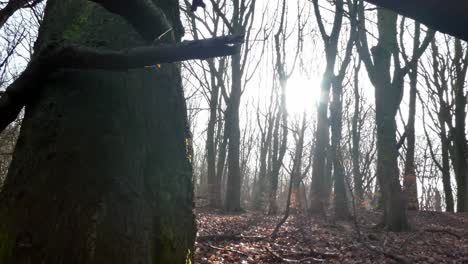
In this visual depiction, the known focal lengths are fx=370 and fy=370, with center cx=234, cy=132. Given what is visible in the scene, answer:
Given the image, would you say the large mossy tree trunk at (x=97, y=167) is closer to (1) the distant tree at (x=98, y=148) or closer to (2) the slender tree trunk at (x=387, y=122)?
(1) the distant tree at (x=98, y=148)

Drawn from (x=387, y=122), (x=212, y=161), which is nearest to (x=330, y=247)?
(x=387, y=122)

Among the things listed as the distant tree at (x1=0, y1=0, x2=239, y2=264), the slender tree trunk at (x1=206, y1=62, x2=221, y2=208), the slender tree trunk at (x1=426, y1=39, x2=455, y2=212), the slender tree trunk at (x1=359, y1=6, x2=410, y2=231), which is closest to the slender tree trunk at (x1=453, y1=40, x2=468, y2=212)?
the slender tree trunk at (x1=426, y1=39, x2=455, y2=212)

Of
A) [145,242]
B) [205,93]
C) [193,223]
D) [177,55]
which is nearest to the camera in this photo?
[177,55]

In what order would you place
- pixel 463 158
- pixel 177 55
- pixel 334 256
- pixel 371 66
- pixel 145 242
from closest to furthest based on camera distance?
pixel 177 55 < pixel 145 242 < pixel 334 256 < pixel 371 66 < pixel 463 158

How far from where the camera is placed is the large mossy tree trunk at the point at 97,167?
1.58 m

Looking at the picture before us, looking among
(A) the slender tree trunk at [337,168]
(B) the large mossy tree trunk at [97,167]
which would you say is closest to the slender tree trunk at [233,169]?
(A) the slender tree trunk at [337,168]

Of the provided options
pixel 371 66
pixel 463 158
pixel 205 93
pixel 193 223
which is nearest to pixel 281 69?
pixel 205 93

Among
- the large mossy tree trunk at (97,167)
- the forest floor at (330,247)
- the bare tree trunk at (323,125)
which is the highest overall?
the bare tree trunk at (323,125)

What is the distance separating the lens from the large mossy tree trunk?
1.58 meters

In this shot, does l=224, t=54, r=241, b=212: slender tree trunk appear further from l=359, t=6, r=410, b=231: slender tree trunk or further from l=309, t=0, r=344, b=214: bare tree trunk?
l=359, t=6, r=410, b=231: slender tree trunk

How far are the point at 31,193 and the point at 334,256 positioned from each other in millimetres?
4337

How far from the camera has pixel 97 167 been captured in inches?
65.8

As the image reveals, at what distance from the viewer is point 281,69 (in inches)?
558

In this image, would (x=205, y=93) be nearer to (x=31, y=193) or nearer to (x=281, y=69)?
(x=281, y=69)
